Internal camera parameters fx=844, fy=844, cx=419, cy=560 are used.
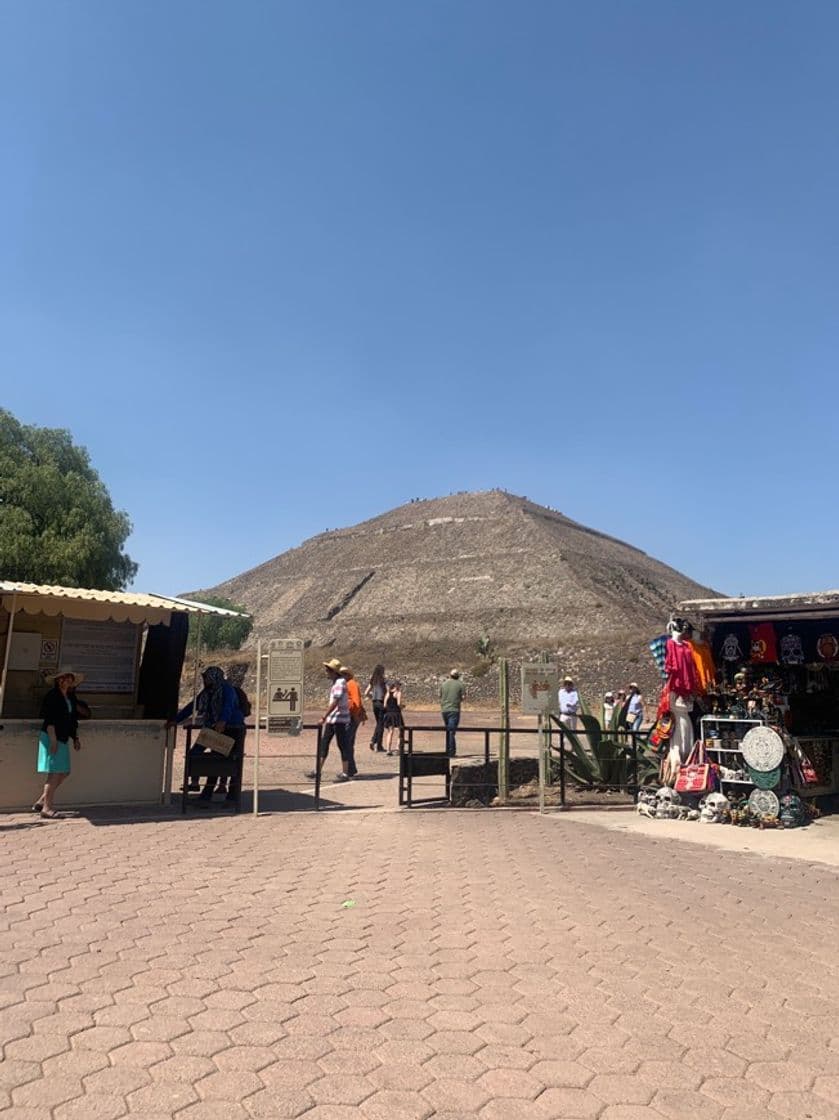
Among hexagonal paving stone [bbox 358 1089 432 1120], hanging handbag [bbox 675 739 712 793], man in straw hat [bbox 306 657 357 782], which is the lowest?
hexagonal paving stone [bbox 358 1089 432 1120]

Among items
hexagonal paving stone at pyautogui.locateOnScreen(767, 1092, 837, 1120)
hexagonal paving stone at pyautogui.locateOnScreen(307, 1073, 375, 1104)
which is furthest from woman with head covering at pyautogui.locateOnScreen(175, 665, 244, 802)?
hexagonal paving stone at pyautogui.locateOnScreen(767, 1092, 837, 1120)

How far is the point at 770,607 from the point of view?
10.1m

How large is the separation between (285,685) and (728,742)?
Result: 207 inches

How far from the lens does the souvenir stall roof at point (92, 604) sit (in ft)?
28.1

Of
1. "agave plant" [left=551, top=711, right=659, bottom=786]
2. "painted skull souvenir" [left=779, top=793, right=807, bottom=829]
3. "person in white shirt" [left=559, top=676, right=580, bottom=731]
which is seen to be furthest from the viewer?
"person in white shirt" [left=559, top=676, right=580, bottom=731]

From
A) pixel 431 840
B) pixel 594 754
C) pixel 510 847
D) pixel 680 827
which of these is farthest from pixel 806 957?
pixel 594 754

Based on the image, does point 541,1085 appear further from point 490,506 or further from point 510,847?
point 490,506

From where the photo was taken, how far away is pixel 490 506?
111000 millimetres

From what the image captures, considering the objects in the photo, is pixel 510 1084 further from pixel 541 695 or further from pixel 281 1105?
pixel 541 695

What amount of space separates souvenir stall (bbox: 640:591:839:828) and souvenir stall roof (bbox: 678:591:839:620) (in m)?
0.01

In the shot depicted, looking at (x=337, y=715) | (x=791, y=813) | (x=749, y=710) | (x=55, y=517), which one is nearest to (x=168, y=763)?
(x=337, y=715)

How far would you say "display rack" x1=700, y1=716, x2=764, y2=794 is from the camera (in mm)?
9773

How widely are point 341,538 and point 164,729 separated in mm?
110642

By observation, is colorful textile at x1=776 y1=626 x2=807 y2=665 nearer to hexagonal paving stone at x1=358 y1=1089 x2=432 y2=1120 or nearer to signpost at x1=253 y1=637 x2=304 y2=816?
signpost at x1=253 y1=637 x2=304 y2=816
